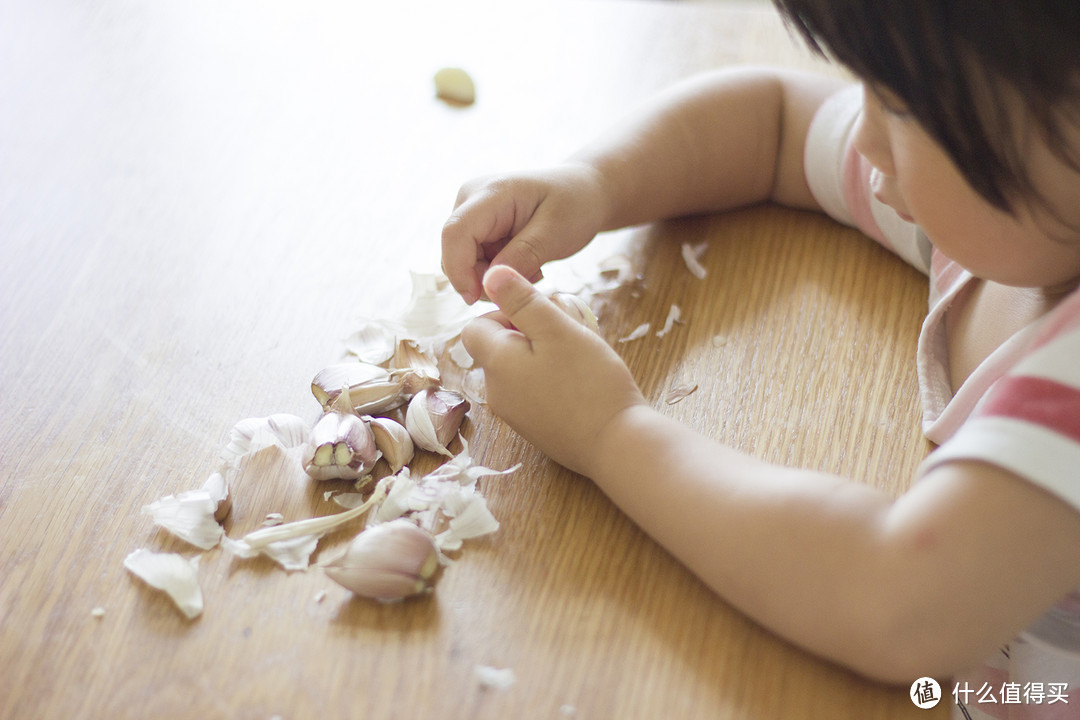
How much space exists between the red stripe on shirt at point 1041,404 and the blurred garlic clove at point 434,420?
0.31m

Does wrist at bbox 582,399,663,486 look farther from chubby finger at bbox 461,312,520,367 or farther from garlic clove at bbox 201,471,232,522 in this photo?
garlic clove at bbox 201,471,232,522

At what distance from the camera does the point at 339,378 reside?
602 millimetres

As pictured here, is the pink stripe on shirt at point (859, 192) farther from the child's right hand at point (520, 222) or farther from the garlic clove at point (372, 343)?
the garlic clove at point (372, 343)

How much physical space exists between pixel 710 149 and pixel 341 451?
417 millimetres

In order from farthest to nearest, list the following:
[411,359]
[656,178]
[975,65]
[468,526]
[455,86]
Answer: [455,86] < [656,178] < [411,359] < [468,526] < [975,65]

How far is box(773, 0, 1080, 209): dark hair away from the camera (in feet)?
1.34

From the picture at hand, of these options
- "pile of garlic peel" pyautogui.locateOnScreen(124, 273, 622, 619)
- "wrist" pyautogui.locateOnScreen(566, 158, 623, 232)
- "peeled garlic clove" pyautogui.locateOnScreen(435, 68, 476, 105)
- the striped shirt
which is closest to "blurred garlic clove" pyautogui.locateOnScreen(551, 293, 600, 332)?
"pile of garlic peel" pyautogui.locateOnScreen(124, 273, 622, 619)

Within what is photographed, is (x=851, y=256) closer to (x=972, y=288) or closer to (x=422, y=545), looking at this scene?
(x=972, y=288)

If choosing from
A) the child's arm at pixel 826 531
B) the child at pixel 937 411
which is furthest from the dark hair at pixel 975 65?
the child's arm at pixel 826 531

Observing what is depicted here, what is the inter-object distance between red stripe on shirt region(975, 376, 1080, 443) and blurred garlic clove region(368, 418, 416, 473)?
33 centimetres

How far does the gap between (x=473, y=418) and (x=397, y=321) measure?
0.11 meters

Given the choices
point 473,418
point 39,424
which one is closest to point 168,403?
point 39,424

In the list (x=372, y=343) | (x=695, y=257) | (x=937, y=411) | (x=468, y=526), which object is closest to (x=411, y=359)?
(x=372, y=343)

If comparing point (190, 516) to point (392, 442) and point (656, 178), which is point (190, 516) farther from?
point (656, 178)
